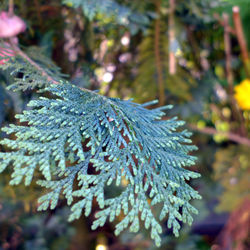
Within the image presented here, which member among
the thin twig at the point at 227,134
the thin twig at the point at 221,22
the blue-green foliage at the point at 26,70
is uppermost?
the thin twig at the point at 221,22

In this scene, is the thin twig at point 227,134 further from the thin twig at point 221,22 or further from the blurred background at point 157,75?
the thin twig at point 221,22

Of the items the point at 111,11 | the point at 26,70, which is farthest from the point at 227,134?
the point at 26,70

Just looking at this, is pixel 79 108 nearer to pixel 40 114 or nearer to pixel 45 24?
pixel 40 114

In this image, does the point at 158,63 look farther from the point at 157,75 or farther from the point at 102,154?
the point at 102,154

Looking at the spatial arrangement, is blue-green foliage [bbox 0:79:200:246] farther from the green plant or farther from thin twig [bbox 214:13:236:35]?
thin twig [bbox 214:13:236:35]

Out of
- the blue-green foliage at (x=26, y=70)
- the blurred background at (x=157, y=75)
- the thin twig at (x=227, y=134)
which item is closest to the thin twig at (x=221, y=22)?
the blurred background at (x=157, y=75)

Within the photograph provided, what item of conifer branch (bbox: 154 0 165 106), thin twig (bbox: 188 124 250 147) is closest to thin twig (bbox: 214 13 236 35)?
conifer branch (bbox: 154 0 165 106)
